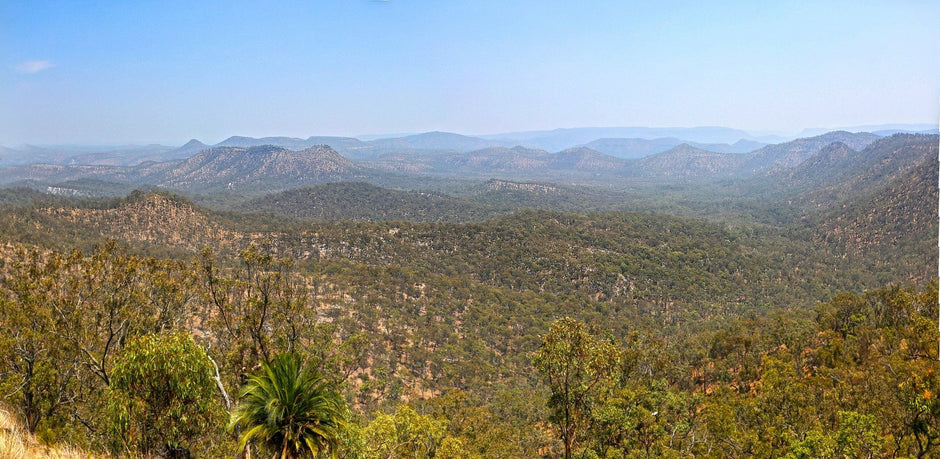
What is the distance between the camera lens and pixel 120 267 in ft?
58.2

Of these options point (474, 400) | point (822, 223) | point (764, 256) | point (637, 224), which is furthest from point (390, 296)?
point (822, 223)

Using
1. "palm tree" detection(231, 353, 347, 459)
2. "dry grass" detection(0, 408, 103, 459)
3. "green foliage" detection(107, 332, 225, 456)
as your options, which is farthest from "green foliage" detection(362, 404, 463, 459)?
"dry grass" detection(0, 408, 103, 459)

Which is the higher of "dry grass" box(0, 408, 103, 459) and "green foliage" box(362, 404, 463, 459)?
"dry grass" box(0, 408, 103, 459)

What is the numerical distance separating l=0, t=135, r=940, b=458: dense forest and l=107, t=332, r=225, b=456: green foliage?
0.06m

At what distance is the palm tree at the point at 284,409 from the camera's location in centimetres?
1078

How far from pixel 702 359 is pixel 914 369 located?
35.5m

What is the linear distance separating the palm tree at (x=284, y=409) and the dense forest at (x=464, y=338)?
0.06m

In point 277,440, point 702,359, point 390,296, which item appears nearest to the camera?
point 277,440

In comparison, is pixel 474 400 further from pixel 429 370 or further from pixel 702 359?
pixel 702 359

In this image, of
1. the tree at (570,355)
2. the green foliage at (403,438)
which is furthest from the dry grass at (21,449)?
the tree at (570,355)

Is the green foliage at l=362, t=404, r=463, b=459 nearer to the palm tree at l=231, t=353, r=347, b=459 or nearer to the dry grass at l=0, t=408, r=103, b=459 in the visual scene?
the palm tree at l=231, t=353, r=347, b=459

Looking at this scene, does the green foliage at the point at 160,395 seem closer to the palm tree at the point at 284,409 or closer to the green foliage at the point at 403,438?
the palm tree at the point at 284,409

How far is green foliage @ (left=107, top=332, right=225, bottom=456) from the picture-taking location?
415 inches

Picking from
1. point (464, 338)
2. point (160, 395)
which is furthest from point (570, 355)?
point (464, 338)
